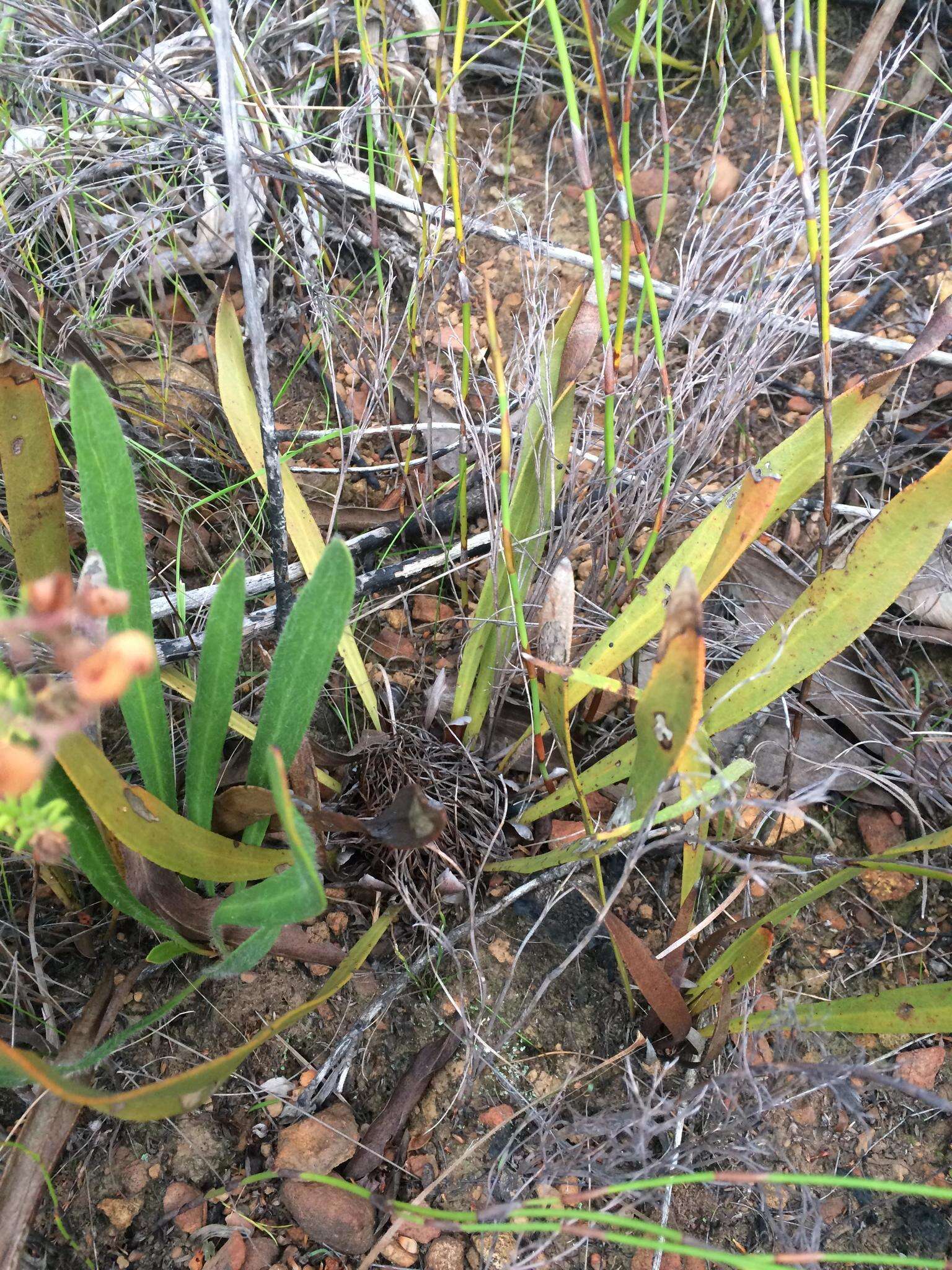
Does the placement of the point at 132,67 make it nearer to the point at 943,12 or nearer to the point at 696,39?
the point at 696,39

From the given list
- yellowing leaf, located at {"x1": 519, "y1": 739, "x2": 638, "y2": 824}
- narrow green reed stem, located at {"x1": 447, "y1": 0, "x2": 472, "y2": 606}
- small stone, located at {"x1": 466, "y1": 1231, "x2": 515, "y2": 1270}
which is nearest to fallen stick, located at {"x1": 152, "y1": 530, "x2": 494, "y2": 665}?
narrow green reed stem, located at {"x1": 447, "y1": 0, "x2": 472, "y2": 606}

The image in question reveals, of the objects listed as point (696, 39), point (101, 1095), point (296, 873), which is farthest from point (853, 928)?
point (696, 39)

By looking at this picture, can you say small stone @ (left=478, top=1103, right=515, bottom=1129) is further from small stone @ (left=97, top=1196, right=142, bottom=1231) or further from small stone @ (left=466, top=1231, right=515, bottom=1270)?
small stone @ (left=97, top=1196, right=142, bottom=1231)

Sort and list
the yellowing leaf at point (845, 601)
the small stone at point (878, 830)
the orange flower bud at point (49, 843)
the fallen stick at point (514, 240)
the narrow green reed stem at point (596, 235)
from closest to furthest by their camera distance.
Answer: the orange flower bud at point (49, 843), the narrow green reed stem at point (596, 235), the yellowing leaf at point (845, 601), the small stone at point (878, 830), the fallen stick at point (514, 240)

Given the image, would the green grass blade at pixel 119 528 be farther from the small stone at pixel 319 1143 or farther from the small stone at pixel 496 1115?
the small stone at pixel 496 1115

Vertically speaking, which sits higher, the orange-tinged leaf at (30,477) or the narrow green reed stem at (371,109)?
the narrow green reed stem at (371,109)

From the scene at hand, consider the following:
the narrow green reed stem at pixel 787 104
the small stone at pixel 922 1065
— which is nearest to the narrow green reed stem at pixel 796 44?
the narrow green reed stem at pixel 787 104
